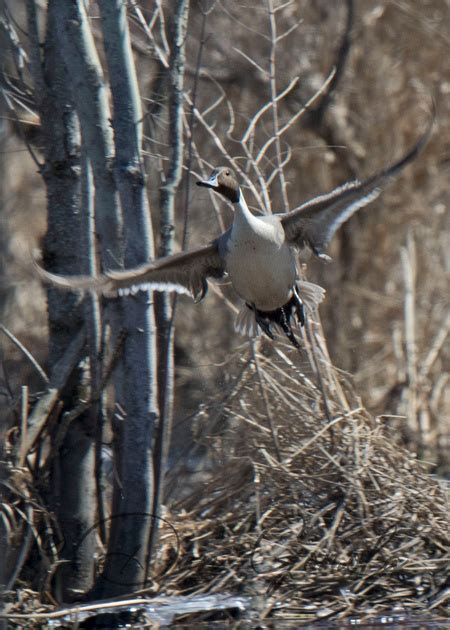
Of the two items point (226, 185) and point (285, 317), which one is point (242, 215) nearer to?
point (226, 185)

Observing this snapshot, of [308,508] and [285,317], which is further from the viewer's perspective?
[285,317]

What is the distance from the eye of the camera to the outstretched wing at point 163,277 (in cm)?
524

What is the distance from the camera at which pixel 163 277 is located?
19.0 feet

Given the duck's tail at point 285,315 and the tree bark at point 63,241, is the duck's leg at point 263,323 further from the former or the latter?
the tree bark at point 63,241

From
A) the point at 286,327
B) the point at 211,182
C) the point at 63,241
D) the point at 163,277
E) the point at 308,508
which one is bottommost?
the point at 308,508

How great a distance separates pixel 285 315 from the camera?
6301 millimetres

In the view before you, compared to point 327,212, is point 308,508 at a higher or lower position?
lower

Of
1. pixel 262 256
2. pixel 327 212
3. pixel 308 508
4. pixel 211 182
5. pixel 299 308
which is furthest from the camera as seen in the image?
pixel 299 308

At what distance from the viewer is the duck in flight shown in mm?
5672

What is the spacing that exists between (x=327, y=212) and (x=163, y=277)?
0.91m

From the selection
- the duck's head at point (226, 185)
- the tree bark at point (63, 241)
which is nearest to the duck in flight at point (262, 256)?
the duck's head at point (226, 185)

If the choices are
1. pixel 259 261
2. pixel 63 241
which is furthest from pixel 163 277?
pixel 63 241

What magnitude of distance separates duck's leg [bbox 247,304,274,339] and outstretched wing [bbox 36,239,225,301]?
0.30 metres

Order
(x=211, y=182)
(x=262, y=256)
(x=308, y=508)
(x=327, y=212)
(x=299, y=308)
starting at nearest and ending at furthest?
1. (x=211, y=182)
2. (x=262, y=256)
3. (x=327, y=212)
4. (x=308, y=508)
5. (x=299, y=308)
